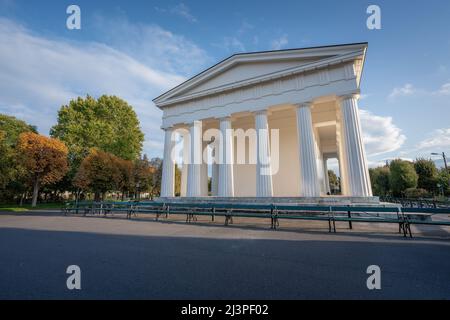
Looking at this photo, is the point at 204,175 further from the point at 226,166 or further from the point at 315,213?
the point at 315,213

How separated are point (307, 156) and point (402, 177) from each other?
3637 centimetres

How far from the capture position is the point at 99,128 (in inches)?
1242

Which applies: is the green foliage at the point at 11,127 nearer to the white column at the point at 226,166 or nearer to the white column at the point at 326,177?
the white column at the point at 226,166

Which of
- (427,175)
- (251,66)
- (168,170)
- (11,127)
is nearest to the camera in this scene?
(251,66)

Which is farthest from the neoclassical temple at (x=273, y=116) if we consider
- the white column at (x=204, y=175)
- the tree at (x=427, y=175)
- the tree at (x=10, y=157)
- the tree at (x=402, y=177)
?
the tree at (x=427, y=175)

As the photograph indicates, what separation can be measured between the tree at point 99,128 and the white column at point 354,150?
104 feet

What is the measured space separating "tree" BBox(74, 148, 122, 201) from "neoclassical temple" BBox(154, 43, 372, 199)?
961cm

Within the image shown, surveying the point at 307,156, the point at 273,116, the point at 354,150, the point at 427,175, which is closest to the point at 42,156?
the point at 273,116

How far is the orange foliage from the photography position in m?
23.9

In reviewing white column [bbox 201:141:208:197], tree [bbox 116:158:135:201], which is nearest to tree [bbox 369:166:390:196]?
white column [bbox 201:141:208:197]

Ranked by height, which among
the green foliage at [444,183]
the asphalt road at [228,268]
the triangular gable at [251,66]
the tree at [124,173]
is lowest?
the asphalt road at [228,268]

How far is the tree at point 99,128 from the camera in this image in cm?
3014

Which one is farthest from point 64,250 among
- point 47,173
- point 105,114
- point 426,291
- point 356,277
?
point 105,114

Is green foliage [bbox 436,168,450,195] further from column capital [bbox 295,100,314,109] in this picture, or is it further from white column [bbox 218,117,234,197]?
white column [bbox 218,117,234,197]
